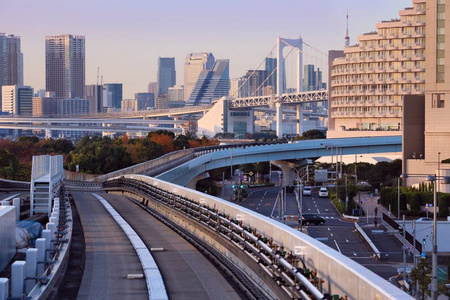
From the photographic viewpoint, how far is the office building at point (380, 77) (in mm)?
109938

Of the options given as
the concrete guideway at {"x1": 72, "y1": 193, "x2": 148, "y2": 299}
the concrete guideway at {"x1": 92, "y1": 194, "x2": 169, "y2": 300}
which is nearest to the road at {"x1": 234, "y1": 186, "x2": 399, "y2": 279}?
the concrete guideway at {"x1": 72, "y1": 193, "x2": 148, "y2": 299}

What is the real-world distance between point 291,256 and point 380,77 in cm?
10698

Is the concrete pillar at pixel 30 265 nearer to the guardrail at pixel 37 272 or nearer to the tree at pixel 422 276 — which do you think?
the guardrail at pixel 37 272

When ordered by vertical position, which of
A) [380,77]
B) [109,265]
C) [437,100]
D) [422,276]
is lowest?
[422,276]

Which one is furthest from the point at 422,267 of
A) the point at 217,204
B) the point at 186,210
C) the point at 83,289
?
the point at 83,289

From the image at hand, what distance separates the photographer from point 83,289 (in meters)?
13.4

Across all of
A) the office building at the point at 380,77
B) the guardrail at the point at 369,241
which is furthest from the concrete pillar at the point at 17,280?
the office building at the point at 380,77

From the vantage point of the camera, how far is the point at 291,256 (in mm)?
11953

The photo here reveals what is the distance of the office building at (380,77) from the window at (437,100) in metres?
44.7

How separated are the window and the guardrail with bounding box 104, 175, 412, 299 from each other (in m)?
47.0

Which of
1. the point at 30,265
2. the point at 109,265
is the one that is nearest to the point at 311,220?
the point at 109,265

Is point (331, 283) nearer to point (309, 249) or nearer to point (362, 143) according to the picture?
point (309, 249)

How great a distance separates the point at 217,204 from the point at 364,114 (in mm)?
104192

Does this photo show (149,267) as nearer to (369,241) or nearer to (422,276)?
(422,276)
